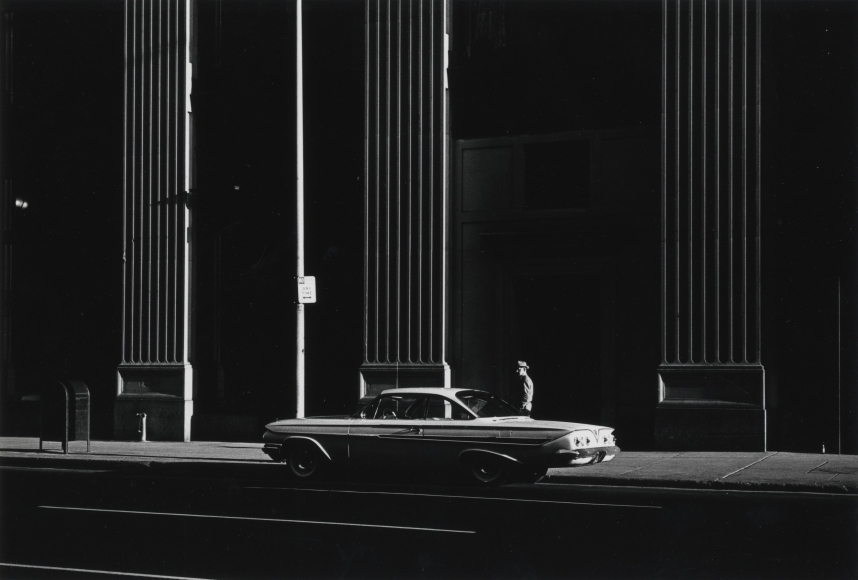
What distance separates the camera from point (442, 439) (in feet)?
40.5

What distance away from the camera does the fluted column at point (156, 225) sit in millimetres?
20656

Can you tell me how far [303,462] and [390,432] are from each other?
150cm

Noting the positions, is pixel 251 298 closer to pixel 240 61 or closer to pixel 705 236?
pixel 240 61

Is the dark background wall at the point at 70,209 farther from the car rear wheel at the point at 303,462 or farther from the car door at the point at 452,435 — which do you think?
the car door at the point at 452,435

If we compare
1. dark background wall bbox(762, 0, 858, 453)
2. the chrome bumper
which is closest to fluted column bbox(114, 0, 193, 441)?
the chrome bumper

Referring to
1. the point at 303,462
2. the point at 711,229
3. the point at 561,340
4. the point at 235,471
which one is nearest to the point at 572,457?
the point at 303,462

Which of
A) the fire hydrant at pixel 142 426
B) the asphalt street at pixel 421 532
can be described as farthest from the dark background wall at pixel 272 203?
the asphalt street at pixel 421 532

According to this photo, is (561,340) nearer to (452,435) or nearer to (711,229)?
(711,229)

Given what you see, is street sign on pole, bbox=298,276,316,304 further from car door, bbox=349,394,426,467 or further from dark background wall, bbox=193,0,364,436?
car door, bbox=349,394,426,467

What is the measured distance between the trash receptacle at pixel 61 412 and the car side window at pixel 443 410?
7.77 m

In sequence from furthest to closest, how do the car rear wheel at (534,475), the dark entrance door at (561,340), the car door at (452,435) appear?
1. the dark entrance door at (561,340)
2. the car door at (452,435)
3. the car rear wheel at (534,475)

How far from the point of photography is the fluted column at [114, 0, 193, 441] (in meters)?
20.7

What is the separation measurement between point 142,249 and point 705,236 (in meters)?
11.8

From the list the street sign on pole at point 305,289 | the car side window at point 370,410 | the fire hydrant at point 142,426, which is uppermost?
the street sign on pole at point 305,289
